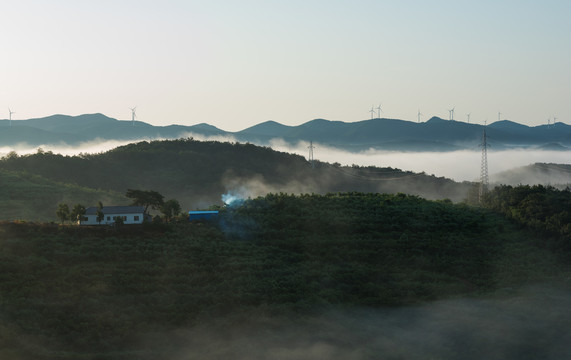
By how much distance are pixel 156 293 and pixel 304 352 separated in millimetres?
18932

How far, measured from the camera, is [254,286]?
64.2 metres

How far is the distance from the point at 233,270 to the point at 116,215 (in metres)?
19.1

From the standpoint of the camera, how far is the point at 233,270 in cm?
6875

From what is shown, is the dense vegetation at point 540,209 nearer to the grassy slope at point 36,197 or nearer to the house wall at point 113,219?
the house wall at point 113,219

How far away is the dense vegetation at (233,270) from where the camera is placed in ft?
172

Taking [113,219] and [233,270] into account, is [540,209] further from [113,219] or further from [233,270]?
[113,219]

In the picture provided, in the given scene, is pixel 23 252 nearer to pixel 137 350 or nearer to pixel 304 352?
pixel 137 350

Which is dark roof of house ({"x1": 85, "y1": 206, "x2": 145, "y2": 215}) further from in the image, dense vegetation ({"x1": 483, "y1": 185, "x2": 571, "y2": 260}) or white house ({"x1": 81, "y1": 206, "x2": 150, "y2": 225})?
dense vegetation ({"x1": 483, "y1": 185, "x2": 571, "y2": 260})

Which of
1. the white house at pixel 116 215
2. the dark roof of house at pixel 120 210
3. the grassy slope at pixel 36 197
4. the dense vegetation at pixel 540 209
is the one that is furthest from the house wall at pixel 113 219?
the dense vegetation at pixel 540 209

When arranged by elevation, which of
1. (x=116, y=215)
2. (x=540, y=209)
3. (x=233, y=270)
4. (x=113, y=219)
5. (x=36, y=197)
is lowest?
(x=233, y=270)

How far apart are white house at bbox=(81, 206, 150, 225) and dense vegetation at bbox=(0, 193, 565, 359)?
2079mm

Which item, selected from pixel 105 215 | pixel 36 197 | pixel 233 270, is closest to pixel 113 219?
pixel 105 215

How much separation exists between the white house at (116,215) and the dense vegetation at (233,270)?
208 cm

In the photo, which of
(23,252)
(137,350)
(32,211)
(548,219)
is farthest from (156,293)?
(32,211)
